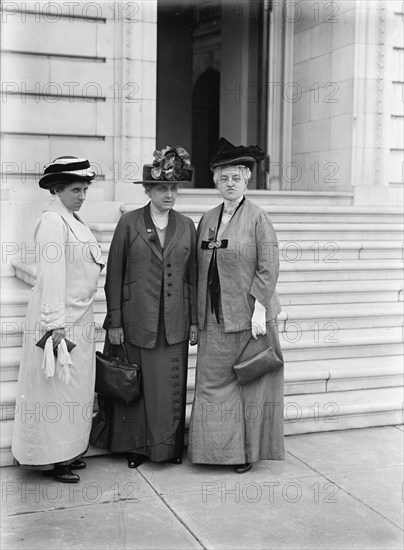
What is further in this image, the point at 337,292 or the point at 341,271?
the point at 341,271

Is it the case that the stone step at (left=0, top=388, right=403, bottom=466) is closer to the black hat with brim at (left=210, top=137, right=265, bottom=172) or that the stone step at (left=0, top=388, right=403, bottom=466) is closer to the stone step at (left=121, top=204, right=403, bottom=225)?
the black hat with brim at (left=210, top=137, right=265, bottom=172)

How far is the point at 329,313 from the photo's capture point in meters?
6.97

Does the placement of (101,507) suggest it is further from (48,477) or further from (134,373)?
(134,373)

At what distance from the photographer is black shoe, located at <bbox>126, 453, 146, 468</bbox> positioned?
17.3ft

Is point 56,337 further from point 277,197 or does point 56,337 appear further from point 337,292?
point 277,197

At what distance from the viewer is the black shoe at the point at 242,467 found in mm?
5238

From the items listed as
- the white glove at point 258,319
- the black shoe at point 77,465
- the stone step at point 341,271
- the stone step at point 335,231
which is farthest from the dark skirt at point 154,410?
the stone step at point 335,231

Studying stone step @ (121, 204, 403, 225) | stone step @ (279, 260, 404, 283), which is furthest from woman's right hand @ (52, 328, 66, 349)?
stone step @ (121, 204, 403, 225)

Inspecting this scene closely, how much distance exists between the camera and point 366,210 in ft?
30.9

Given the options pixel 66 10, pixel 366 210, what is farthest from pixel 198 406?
pixel 66 10

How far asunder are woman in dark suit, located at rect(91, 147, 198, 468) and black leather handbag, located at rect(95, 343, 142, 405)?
102mm

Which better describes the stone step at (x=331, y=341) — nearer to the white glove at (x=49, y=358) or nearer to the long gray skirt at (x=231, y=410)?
the long gray skirt at (x=231, y=410)

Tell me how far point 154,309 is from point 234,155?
→ 115 cm

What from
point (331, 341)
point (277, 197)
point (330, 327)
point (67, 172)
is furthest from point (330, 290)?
point (67, 172)
